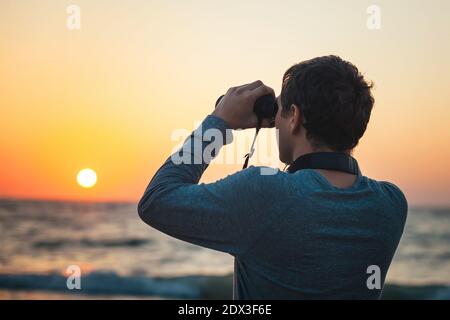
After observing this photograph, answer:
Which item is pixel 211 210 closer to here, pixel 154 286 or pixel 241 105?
pixel 241 105

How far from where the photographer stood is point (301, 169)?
1.41m

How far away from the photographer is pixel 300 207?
1.33 m

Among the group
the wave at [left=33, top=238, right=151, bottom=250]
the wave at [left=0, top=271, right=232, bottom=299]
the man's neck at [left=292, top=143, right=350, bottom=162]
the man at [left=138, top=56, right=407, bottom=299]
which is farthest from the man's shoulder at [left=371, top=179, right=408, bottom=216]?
the wave at [left=33, top=238, right=151, bottom=250]

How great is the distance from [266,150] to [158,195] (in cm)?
55

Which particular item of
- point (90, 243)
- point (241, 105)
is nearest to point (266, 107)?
point (241, 105)

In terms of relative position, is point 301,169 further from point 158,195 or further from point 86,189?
point 86,189

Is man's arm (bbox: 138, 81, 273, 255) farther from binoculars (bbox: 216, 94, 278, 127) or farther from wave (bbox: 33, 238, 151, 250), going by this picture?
wave (bbox: 33, 238, 151, 250)

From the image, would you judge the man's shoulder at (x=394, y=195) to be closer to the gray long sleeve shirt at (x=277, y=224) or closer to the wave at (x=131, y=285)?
the gray long sleeve shirt at (x=277, y=224)

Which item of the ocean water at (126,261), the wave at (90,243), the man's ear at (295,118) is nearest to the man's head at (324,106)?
the man's ear at (295,118)

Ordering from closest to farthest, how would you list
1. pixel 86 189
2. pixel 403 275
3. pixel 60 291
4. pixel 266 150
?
pixel 266 150 → pixel 60 291 → pixel 403 275 → pixel 86 189

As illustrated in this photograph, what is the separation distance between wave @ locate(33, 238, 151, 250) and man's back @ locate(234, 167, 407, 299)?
15.0 m
